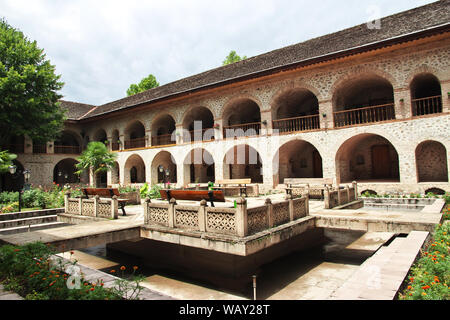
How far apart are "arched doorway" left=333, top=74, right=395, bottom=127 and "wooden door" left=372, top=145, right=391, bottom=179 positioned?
1.72 m

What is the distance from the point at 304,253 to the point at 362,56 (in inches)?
399

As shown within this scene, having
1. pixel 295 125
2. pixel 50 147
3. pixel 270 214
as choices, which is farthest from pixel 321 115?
pixel 50 147

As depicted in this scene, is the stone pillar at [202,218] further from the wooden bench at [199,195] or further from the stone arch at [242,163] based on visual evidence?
the stone arch at [242,163]

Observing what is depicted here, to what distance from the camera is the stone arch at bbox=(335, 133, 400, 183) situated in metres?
16.6

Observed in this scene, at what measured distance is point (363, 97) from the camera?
57.8 ft

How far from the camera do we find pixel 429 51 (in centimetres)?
1265

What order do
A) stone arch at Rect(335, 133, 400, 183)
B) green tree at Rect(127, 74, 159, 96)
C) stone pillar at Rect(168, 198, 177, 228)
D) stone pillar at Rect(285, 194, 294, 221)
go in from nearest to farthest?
stone pillar at Rect(168, 198, 177, 228)
stone pillar at Rect(285, 194, 294, 221)
stone arch at Rect(335, 133, 400, 183)
green tree at Rect(127, 74, 159, 96)

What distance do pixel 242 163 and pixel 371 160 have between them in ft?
26.4

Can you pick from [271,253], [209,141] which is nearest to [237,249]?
[271,253]

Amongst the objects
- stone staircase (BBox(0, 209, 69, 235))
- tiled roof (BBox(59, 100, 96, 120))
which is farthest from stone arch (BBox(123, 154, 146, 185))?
stone staircase (BBox(0, 209, 69, 235))

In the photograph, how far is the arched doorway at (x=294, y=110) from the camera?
17.3 meters

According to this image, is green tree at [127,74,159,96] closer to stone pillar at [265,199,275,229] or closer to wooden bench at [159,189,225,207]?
wooden bench at [159,189,225,207]

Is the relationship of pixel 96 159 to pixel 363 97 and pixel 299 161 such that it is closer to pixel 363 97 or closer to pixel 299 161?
pixel 299 161

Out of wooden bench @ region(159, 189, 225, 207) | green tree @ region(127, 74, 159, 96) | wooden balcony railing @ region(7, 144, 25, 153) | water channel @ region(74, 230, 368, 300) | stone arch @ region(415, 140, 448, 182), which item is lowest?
water channel @ region(74, 230, 368, 300)
